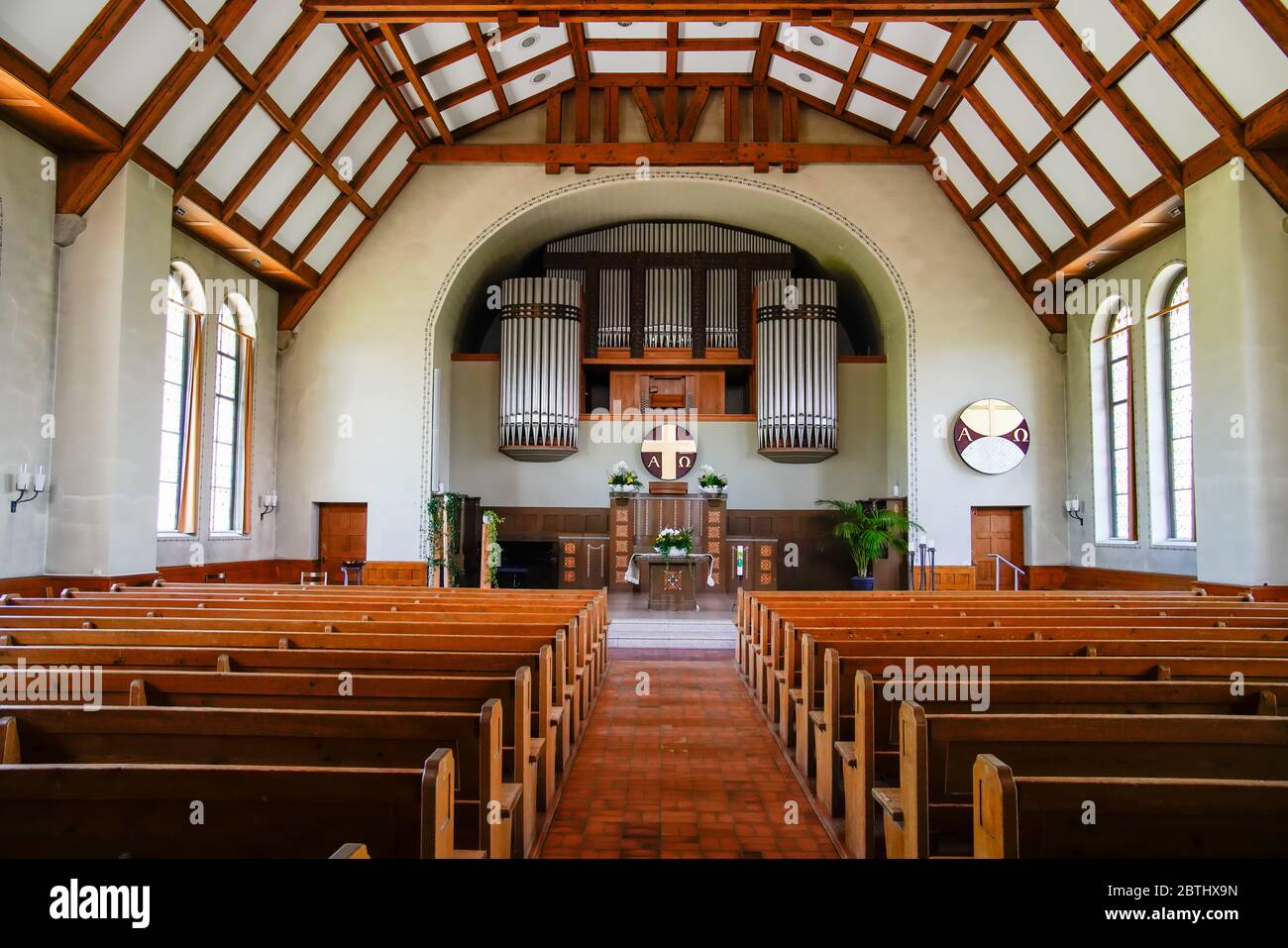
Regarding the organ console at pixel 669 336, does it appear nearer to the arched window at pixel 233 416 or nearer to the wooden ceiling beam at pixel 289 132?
the arched window at pixel 233 416

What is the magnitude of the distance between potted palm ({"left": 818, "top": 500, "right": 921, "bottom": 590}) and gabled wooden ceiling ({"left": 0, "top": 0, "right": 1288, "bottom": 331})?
347 centimetres

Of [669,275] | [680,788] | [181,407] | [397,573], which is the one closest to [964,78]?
[669,275]

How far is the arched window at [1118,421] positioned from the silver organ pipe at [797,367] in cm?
355

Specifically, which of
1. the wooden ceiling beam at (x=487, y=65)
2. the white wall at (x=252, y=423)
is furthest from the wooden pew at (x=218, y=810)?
the wooden ceiling beam at (x=487, y=65)

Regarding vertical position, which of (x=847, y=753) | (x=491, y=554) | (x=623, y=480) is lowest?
(x=847, y=753)

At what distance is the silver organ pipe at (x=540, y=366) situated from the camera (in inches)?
476

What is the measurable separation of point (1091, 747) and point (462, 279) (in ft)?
34.8

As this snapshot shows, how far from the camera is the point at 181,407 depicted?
8992mm

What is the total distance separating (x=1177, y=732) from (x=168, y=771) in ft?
7.68

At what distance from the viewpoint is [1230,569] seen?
24.1ft

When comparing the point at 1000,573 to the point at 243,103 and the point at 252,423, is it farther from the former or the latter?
the point at 243,103

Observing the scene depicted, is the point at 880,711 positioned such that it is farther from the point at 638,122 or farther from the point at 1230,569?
the point at 638,122
